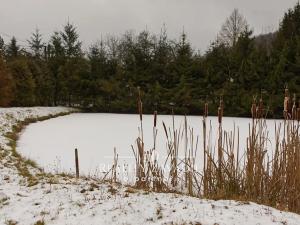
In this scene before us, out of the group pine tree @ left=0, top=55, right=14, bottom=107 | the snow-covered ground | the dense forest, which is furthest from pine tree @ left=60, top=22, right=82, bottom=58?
the snow-covered ground

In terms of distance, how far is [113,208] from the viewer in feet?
9.26

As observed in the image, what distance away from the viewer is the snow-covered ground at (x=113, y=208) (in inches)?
99.0

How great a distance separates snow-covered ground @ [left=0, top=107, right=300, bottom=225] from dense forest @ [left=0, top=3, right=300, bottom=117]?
1315 centimetres

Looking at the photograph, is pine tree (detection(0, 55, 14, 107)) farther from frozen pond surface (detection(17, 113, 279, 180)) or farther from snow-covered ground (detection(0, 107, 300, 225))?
snow-covered ground (detection(0, 107, 300, 225))

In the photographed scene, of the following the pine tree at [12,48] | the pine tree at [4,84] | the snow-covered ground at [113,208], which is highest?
the pine tree at [12,48]

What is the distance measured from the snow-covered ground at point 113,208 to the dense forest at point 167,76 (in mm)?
13148

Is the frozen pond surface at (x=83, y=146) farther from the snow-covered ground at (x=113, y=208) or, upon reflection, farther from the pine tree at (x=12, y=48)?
the pine tree at (x=12, y=48)

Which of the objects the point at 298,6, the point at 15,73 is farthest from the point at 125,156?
the point at 298,6

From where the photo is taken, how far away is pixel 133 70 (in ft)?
66.3

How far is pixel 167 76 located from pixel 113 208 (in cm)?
1718

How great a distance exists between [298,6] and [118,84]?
10.6 m

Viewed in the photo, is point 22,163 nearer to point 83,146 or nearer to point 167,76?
point 83,146

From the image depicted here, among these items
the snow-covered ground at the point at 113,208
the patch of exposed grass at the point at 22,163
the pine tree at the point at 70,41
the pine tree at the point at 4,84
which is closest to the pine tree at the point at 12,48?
the pine tree at the point at 70,41

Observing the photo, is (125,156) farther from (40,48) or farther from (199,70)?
(40,48)
